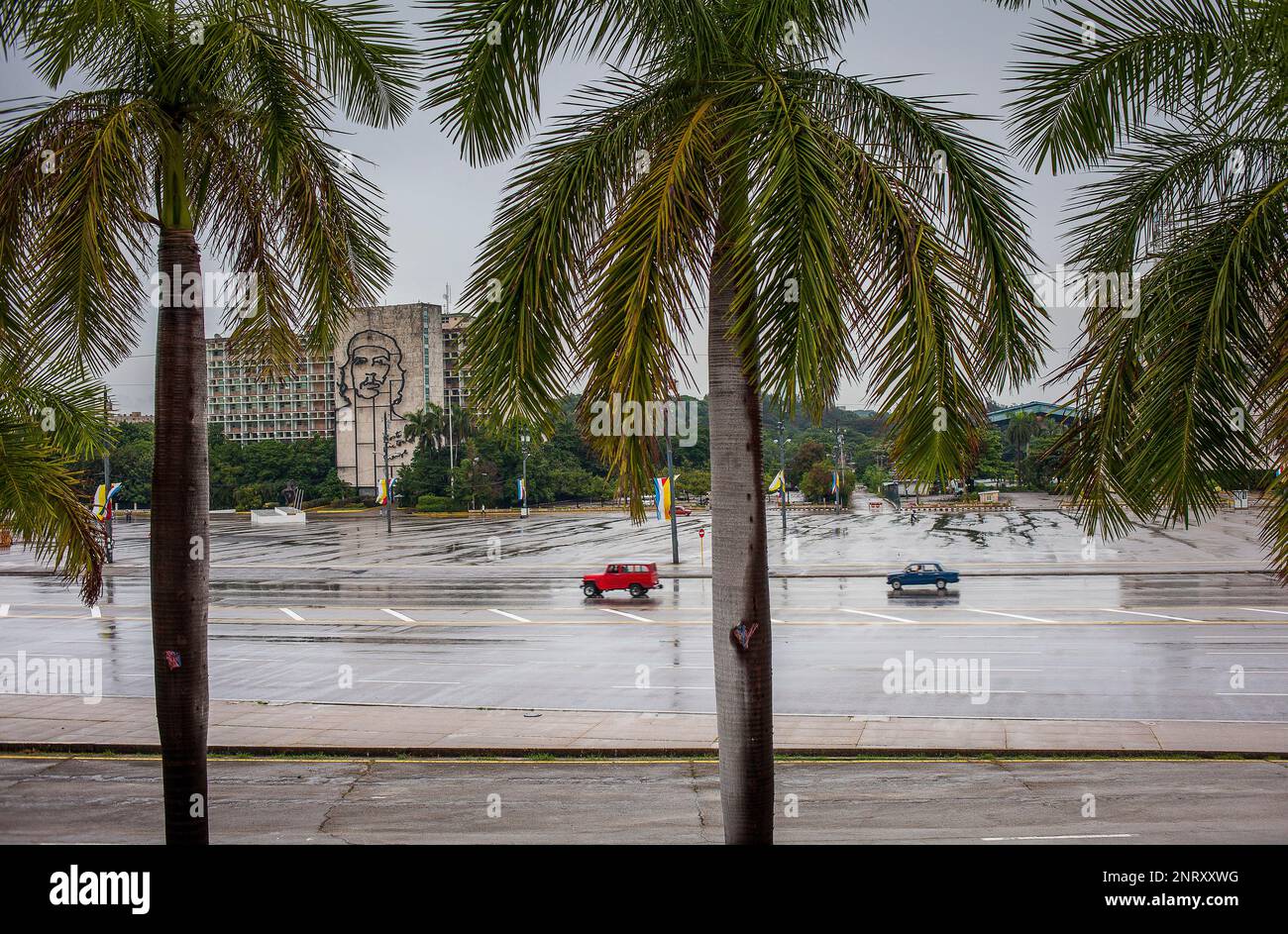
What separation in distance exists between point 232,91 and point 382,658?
17.8 m

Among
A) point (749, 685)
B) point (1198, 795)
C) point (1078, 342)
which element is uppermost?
point (1078, 342)

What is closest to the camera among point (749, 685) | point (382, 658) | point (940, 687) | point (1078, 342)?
point (749, 685)

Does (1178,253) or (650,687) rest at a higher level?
(1178,253)

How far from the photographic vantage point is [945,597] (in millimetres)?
31328

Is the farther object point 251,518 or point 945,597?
point 251,518

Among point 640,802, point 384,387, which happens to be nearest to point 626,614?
point 640,802

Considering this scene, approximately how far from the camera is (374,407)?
7838cm

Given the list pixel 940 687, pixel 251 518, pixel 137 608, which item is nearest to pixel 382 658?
pixel 940 687

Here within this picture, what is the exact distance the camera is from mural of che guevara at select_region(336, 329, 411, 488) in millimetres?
80312

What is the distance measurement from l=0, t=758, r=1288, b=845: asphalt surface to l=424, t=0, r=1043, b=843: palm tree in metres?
6.25

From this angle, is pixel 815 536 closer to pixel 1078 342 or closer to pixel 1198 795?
pixel 1198 795

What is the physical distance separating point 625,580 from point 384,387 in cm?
5791

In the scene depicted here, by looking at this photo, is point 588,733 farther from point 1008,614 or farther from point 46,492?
point 1008,614
